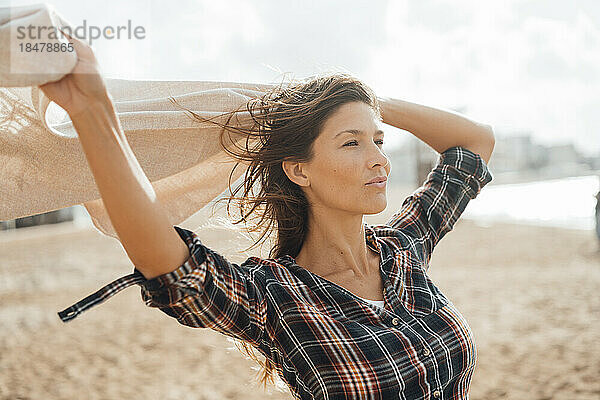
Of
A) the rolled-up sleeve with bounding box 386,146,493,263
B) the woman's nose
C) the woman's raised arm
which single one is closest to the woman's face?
the woman's nose

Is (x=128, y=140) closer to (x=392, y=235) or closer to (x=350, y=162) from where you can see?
(x=350, y=162)

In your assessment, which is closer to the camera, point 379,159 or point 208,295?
point 208,295

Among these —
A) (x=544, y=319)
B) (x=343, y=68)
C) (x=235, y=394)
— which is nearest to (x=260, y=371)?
(x=343, y=68)

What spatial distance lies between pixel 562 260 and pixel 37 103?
1041 centimetres

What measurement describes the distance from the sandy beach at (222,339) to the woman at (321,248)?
44 cm

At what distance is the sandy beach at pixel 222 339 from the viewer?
200 inches

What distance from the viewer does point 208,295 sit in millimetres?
1307

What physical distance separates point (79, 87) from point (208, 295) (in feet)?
1.60

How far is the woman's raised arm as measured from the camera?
1118 mm

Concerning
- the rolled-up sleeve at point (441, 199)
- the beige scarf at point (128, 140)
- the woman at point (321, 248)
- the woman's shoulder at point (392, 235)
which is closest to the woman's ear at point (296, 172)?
the woman at point (321, 248)

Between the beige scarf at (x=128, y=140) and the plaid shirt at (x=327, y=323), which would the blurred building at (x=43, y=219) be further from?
the plaid shirt at (x=327, y=323)

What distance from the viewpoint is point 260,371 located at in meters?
2.01

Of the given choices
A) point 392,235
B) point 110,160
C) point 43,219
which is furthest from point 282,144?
point 43,219

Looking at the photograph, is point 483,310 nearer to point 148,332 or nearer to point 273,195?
point 148,332
